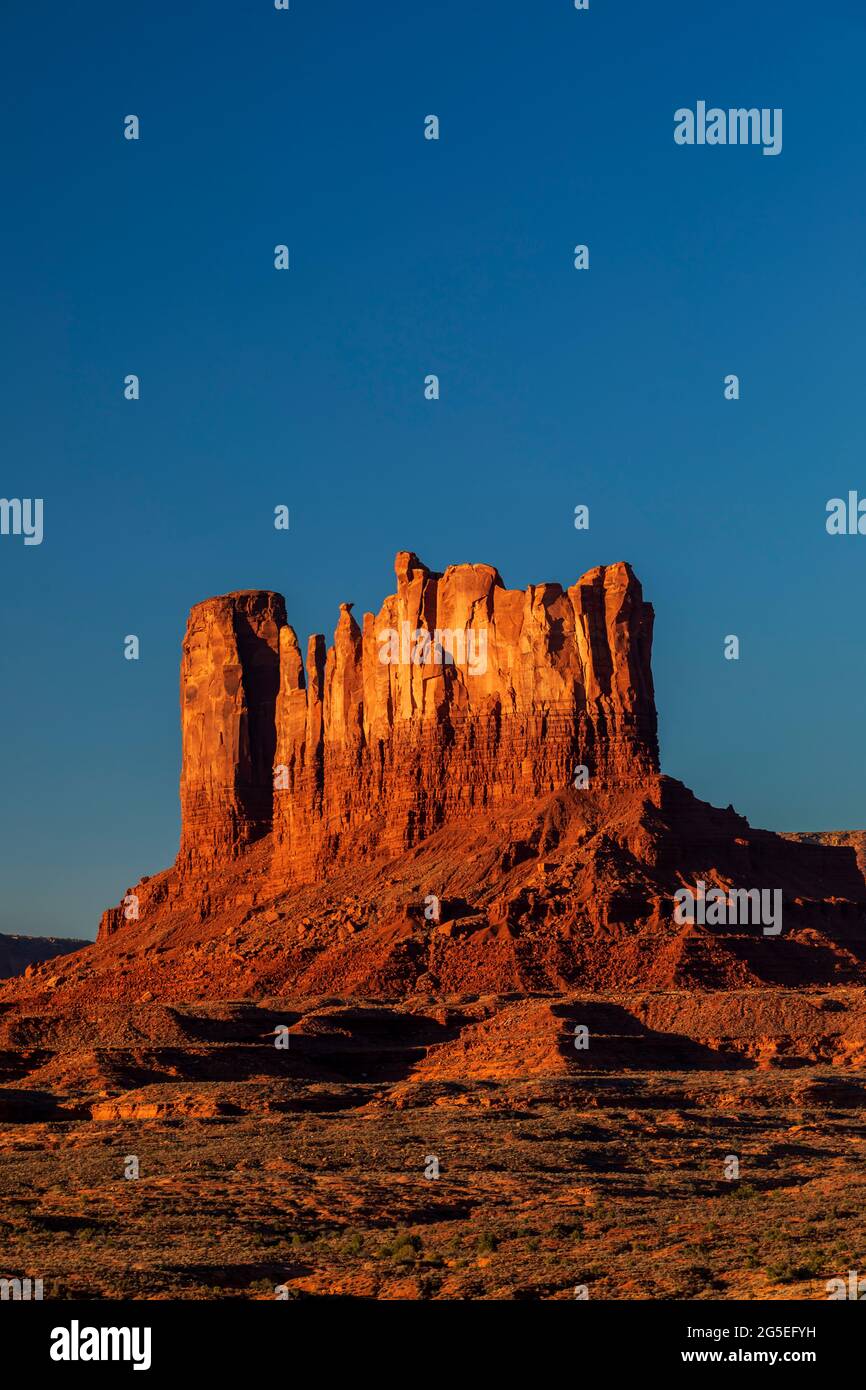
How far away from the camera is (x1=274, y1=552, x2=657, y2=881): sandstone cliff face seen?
120 m

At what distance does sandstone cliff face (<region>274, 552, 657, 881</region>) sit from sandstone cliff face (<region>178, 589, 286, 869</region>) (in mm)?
9225

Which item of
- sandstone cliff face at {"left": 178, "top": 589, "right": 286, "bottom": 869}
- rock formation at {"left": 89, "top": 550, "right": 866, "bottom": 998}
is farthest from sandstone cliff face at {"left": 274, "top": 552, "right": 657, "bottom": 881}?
sandstone cliff face at {"left": 178, "top": 589, "right": 286, "bottom": 869}

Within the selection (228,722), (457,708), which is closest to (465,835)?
(457,708)

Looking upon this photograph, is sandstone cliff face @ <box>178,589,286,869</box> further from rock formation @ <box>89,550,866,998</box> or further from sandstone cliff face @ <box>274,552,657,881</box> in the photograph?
sandstone cliff face @ <box>274,552,657,881</box>

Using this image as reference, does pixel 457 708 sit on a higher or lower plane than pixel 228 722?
lower

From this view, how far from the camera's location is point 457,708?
414 ft

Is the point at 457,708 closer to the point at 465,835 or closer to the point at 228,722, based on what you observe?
the point at 465,835

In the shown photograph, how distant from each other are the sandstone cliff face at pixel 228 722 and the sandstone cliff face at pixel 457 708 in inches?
363

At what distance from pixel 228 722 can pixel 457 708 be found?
29343 millimetres

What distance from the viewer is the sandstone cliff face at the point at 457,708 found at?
120 metres

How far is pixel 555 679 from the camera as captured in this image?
398 feet

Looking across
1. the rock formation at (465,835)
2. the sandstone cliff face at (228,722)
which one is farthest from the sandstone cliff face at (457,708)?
the sandstone cliff face at (228,722)
